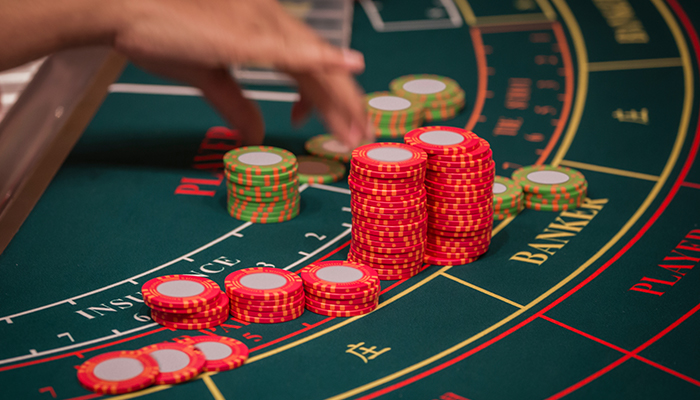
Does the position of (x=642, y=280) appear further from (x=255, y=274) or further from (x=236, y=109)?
(x=236, y=109)

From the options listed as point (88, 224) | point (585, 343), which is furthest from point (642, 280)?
point (88, 224)

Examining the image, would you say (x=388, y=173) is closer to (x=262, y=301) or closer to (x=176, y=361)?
(x=262, y=301)

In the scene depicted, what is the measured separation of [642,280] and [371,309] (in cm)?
148

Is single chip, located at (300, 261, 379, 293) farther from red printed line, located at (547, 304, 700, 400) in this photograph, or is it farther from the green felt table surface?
red printed line, located at (547, 304, 700, 400)

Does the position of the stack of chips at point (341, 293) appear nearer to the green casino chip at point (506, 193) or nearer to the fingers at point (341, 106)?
the fingers at point (341, 106)

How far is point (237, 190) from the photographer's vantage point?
5184mm

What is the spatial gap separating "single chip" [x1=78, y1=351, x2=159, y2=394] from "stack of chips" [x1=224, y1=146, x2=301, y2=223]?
1611 mm

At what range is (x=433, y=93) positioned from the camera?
6.82 meters

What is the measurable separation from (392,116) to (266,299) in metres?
2.66

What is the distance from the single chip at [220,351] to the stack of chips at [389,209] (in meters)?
1.01

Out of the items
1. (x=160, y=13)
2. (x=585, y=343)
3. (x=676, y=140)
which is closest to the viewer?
(x=160, y=13)

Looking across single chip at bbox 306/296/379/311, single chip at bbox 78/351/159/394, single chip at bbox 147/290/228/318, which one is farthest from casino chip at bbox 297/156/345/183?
single chip at bbox 78/351/159/394

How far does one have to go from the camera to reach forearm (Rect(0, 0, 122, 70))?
352 cm

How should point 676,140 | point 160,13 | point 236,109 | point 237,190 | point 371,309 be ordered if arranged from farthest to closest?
1. point 676,140
2. point 237,190
3. point 236,109
4. point 371,309
5. point 160,13
